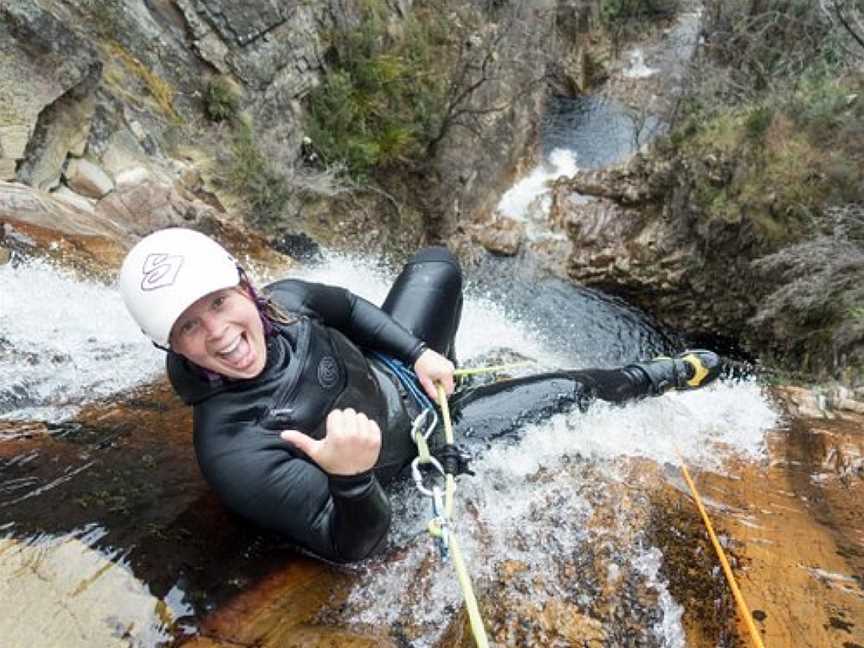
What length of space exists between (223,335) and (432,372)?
0.96 meters

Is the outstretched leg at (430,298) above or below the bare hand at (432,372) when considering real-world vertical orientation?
above

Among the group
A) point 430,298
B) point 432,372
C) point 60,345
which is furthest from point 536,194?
point 432,372

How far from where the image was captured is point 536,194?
12.6 metres

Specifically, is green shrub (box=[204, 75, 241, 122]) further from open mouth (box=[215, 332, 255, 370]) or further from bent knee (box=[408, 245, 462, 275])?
open mouth (box=[215, 332, 255, 370])

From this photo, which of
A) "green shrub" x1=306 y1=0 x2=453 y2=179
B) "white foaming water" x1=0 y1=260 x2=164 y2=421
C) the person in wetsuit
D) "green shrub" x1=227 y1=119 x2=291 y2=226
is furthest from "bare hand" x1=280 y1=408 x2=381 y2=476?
"green shrub" x1=306 y1=0 x2=453 y2=179

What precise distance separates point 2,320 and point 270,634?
259 centimetres

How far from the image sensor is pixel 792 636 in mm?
1741

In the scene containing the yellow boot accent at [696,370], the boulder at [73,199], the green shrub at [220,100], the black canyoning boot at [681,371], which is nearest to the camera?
the black canyoning boot at [681,371]

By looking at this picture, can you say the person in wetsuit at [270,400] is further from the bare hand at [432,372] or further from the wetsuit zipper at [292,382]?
the bare hand at [432,372]

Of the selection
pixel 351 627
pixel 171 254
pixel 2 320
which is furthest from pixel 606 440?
pixel 2 320

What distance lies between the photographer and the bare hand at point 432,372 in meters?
2.41

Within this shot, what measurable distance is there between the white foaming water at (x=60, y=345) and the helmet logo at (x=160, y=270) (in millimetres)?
1222

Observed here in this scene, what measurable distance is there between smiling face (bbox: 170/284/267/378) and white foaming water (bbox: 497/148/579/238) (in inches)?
391

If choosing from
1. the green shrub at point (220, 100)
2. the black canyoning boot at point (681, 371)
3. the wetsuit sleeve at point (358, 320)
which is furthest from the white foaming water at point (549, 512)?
the green shrub at point (220, 100)
